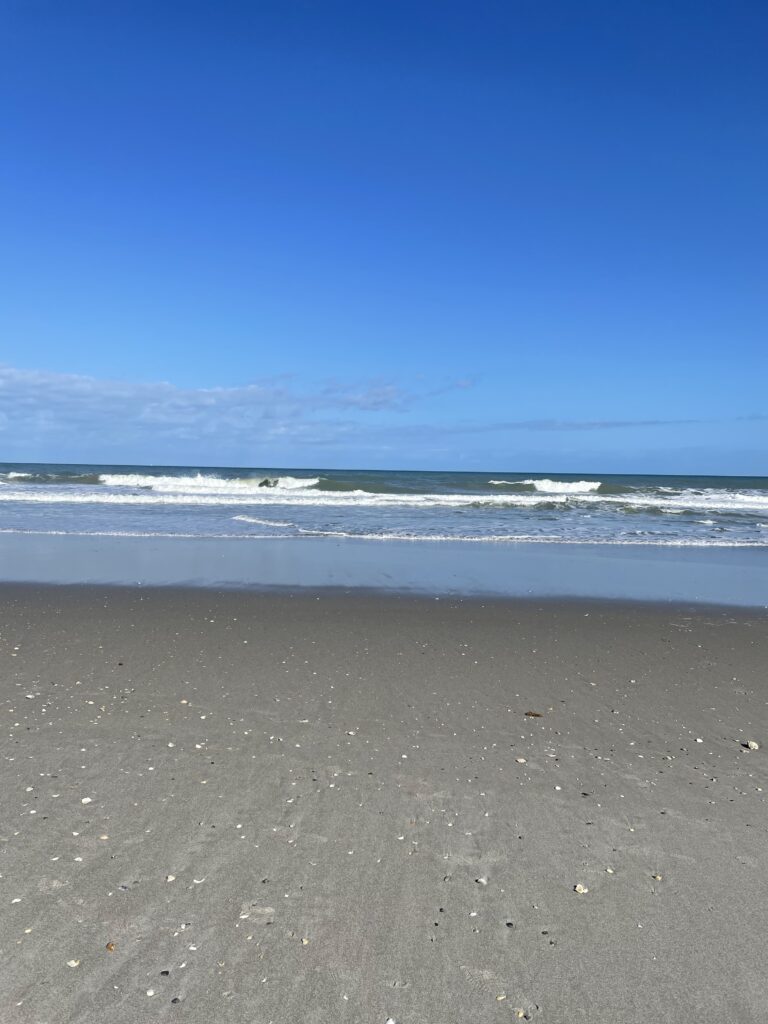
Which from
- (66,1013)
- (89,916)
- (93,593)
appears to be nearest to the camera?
(66,1013)

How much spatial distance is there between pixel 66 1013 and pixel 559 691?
4.74 metres

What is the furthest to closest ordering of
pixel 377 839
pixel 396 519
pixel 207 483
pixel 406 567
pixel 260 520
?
1. pixel 207 483
2. pixel 396 519
3. pixel 260 520
4. pixel 406 567
5. pixel 377 839

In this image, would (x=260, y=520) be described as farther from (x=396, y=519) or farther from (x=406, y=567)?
(x=406, y=567)

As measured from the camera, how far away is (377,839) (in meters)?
3.73

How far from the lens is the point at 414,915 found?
10.2ft

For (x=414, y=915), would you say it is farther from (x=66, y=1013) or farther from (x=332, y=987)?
(x=66, y=1013)

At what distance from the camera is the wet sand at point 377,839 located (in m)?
2.72

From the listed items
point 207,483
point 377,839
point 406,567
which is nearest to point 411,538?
point 406,567

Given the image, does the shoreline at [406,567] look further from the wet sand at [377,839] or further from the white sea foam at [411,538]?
the wet sand at [377,839]

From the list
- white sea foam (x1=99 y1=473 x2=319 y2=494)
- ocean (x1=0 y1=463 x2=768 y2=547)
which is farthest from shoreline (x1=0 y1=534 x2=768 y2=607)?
white sea foam (x1=99 y1=473 x2=319 y2=494)

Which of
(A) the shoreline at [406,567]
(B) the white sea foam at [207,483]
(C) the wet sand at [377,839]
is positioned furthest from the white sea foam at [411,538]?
(B) the white sea foam at [207,483]

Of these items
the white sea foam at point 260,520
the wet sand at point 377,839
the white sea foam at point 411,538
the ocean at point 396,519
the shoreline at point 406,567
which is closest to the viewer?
the wet sand at point 377,839

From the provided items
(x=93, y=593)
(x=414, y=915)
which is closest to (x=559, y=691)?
(x=414, y=915)

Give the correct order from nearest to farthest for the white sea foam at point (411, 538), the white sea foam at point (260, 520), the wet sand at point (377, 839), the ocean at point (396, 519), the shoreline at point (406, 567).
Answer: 1. the wet sand at point (377, 839)
2. the shoreline at point (406, 567)
3. the white sea foam at point (411, 538)
4. the ocean at point (396, 519)
5. the white sea foam at point (260, 520)
